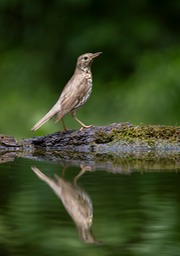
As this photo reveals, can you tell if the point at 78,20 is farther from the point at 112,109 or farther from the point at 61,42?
the point at 112,109

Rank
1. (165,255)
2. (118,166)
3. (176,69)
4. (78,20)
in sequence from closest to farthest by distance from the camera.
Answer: (165,255) < (118,166) < (176,69) < (78,20)

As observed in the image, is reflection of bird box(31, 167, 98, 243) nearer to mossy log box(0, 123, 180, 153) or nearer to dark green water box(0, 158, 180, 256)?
dark green water box(0, 158, 180, 256)

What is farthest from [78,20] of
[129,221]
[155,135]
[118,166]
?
[129,221]

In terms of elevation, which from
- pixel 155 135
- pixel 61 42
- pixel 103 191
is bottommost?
pixel 103 191

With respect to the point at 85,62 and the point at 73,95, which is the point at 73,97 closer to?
the point at 73,95

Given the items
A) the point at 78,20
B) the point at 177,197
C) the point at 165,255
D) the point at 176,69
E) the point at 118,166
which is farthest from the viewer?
the point at 78,20

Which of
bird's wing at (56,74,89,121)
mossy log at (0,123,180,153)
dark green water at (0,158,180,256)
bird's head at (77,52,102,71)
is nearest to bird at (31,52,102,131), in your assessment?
bird's wing at (56,74,89,121)

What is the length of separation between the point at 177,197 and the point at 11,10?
5028mm

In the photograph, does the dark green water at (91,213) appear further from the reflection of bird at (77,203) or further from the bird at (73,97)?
the bird at (73,97)

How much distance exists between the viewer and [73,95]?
17.5ft

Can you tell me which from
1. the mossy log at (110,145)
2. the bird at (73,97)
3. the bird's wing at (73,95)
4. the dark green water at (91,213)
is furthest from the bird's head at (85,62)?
the dark green water at (91,213)

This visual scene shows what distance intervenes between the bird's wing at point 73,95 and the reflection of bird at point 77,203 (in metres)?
1.50

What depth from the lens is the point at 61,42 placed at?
7.81 meters

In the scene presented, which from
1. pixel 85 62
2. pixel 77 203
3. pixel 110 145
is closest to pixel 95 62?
pixel 85 62
